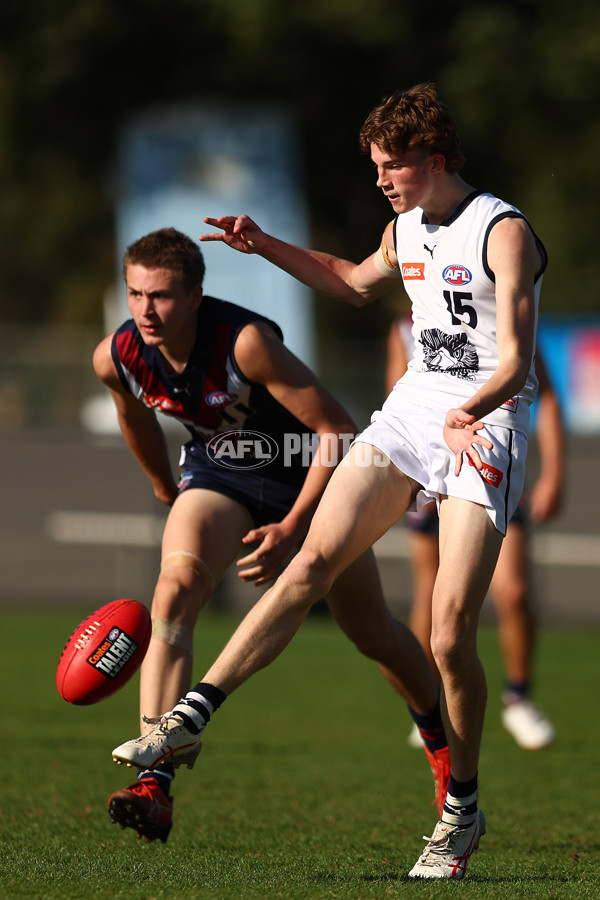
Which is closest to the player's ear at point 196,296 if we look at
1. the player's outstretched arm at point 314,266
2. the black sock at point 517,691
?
the player's outstretched arm at point 314,266

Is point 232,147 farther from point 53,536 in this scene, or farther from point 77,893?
point 77,893

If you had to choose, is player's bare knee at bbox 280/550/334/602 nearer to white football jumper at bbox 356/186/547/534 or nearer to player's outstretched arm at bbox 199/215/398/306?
white football jumper at bbox 356/186/547/534

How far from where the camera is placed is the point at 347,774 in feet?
22.0

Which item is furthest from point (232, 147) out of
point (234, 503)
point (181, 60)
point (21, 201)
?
point (234, 503)

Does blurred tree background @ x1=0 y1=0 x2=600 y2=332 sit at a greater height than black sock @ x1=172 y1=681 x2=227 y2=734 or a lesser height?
greater

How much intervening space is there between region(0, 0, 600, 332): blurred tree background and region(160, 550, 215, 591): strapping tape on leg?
18.9 metres

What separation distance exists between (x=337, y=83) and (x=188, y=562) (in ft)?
74.8

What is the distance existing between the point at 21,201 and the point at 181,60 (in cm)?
568

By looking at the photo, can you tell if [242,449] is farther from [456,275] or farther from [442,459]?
[456,275]

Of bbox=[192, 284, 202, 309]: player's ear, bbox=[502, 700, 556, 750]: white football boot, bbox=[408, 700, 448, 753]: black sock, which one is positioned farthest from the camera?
bbox=[502, 700, 556, 750]: white football boot

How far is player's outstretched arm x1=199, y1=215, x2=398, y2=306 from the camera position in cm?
471

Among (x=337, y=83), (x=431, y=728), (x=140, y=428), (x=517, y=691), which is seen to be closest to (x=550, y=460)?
(x=517, y=691)

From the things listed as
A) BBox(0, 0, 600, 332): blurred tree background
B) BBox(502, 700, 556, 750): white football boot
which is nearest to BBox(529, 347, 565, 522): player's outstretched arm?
BBox(502, 700, 556, 750): white football boot

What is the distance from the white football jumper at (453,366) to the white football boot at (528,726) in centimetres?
329
